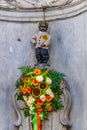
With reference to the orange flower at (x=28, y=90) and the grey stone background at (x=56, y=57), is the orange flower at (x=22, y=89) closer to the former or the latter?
the orange flower at (x=28, y=90)

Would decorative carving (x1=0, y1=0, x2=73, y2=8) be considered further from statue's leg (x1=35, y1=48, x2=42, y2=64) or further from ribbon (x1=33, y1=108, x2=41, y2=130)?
ribbon (x1=33, y1=108, x2=41, y2=130)

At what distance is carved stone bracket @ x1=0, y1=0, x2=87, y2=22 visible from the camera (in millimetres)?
7387

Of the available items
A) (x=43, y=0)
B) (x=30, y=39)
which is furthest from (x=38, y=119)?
(x=43, y=0)

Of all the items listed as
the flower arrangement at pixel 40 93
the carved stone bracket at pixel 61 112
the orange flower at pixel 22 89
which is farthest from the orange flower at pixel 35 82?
the carved stone bracket at pixel 61 112

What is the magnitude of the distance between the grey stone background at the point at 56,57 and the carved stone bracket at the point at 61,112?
0.10 metres

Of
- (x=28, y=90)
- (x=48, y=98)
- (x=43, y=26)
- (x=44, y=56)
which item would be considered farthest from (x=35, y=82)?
(x=43, y=26)

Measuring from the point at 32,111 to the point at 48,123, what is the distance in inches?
9.6

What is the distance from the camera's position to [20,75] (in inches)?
285

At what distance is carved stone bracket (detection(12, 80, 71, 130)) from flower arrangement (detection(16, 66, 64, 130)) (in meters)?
0.07

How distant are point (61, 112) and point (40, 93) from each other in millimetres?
347

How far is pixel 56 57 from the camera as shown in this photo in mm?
7316

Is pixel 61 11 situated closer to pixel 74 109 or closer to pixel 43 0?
pixel 43 0

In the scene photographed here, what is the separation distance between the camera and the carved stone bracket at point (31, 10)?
24.2 ft

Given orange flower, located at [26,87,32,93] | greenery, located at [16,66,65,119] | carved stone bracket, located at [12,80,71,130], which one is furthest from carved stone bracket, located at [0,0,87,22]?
orange flower, located at [26,87,32,93]
